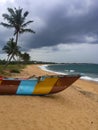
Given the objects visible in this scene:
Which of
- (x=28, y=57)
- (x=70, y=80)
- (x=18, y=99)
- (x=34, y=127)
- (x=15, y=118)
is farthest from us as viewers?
(x=28, y=57)

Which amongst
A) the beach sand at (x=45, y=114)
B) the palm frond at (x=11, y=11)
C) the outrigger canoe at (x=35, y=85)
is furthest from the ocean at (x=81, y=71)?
the palm frond at (x=11, y=11)

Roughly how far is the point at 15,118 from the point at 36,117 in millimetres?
697

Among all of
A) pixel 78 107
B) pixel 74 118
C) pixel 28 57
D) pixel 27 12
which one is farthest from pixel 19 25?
pixel 28 57

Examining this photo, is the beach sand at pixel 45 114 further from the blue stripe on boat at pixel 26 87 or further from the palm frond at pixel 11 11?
the palm frond at pixel 11 11

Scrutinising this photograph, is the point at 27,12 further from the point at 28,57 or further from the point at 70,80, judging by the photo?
the point at 28,57

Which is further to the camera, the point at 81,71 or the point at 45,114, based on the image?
the point at 81,71

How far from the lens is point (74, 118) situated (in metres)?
8.37

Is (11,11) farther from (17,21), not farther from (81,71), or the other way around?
(81,71)

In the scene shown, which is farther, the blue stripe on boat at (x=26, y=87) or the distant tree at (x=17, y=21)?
the distant tree at (x=17, y=21)

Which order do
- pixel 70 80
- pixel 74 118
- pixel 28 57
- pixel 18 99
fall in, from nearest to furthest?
pixel 74 118, pixel 18 99, pixel 70 80, pixel 28 57

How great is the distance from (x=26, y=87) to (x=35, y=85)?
43 cm

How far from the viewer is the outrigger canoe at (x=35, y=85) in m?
11.1

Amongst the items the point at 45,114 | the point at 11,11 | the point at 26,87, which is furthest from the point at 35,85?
the point at 11,11

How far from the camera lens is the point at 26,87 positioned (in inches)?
444
